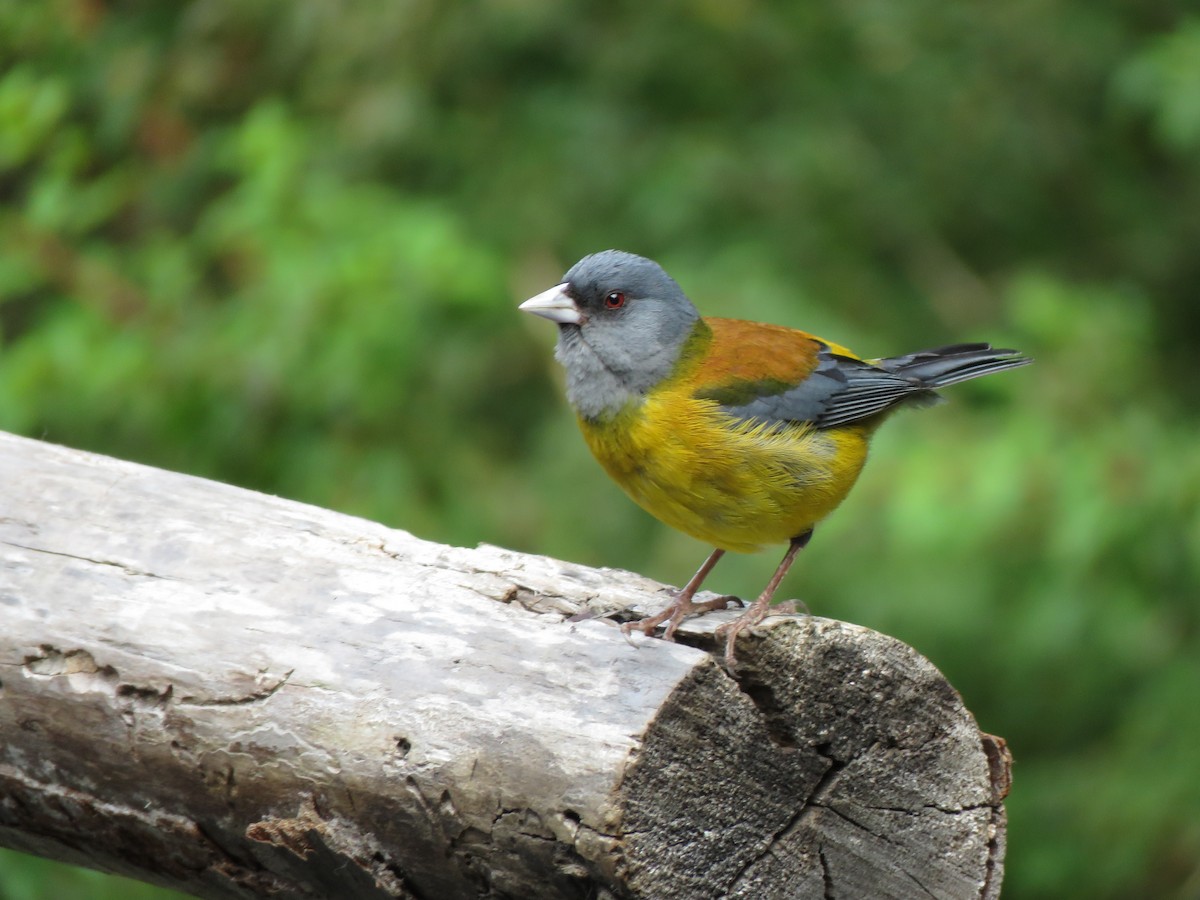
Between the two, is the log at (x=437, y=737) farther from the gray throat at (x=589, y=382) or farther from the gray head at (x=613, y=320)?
the gray head at (x=613, y=320)

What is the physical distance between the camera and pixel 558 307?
3768 mm

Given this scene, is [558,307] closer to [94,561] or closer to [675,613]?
[675,613]

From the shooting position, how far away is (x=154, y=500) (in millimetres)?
2725

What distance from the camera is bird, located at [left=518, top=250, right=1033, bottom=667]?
3.43m

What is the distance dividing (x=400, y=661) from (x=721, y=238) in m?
4.27

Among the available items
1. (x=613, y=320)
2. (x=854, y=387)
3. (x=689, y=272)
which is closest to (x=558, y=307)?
(x=613, y=320)

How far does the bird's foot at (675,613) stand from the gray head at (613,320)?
0.73 meters

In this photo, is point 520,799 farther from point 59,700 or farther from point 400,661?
point 59,700

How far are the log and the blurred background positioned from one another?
59.6 inches

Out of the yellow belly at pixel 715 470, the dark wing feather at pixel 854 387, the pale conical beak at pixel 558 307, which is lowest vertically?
the yellow belly at pixel 715 470

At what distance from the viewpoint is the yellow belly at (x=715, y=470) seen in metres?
3.40

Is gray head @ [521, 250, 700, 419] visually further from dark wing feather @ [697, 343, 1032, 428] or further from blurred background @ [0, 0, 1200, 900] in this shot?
blurred background @ [0, 0, 1200, 900]

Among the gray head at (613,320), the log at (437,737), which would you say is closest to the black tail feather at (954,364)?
the gray head at (613,320)

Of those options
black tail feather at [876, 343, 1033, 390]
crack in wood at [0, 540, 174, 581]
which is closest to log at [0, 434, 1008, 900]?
crack in wood at [0, 540, 174, 581]
